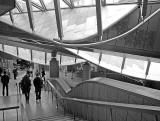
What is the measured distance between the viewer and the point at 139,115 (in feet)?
A: 23.7

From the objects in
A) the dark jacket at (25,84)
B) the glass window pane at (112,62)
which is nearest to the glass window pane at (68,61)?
the glass window pane at (112,62)

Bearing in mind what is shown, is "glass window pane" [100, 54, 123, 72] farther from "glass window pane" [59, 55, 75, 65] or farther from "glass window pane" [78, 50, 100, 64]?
"glass window pane" [59, 55, 75, 65]

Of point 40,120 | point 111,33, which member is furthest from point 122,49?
point 40,120

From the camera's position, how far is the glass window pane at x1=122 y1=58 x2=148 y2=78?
25578 millimetres

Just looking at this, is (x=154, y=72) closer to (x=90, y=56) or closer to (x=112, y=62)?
(x=112, y=62)

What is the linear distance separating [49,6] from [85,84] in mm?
12194

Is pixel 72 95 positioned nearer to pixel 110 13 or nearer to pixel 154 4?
pixel 110 13

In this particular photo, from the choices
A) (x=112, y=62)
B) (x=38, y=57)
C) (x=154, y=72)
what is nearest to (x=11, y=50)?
(x=38, y=57)

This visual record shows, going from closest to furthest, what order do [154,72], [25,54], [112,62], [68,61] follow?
[154,72], [112,62], [25,54], [68,61]

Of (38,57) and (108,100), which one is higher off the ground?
(38,57)

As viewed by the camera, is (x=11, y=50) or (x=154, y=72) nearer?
(x=154, y=72)

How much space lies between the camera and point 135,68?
26.3 m

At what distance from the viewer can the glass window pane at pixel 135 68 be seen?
83.9 feet

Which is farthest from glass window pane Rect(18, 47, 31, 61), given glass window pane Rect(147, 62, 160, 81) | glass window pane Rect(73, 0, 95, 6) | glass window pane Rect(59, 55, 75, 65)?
glass window pane Rect(147, 62, 160, 81)
